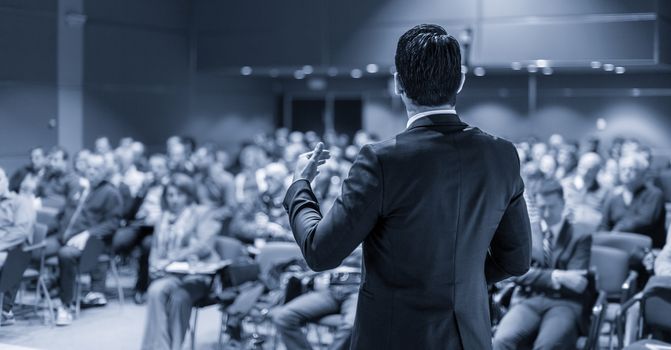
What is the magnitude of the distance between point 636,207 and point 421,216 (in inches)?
253

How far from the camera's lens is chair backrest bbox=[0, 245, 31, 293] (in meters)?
6.19

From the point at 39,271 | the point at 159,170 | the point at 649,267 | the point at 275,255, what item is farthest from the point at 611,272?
the point at 159,170

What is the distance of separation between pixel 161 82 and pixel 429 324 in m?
13.0

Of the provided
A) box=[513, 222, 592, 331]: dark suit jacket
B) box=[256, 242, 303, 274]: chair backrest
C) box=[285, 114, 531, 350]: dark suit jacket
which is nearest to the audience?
box=[513, 222, 592, 331]: dark suit jacket

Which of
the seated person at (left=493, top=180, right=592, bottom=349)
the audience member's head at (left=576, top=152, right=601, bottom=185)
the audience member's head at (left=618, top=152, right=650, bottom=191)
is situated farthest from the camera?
the audience member's head at (left=576, top=152, right=601, bottom=185)

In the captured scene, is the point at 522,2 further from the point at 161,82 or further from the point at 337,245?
the point at 337,245

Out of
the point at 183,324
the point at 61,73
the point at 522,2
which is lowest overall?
the point at 183,324

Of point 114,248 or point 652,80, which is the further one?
point 652,80

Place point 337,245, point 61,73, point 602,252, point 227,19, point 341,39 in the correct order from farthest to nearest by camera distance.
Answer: point 227,19
point 341,39
point 61,73
point 602,252
point 337,245

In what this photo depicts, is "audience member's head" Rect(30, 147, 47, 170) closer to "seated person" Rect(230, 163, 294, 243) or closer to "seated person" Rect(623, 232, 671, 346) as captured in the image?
"seated person" Rect(230, 163, 294, 243)

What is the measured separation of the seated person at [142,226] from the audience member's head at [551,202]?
4063mm

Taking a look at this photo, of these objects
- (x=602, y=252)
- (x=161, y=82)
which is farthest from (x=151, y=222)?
(x=161, y=82)

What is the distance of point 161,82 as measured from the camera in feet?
47.0

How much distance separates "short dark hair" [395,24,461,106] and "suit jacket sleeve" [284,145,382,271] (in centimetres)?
17
